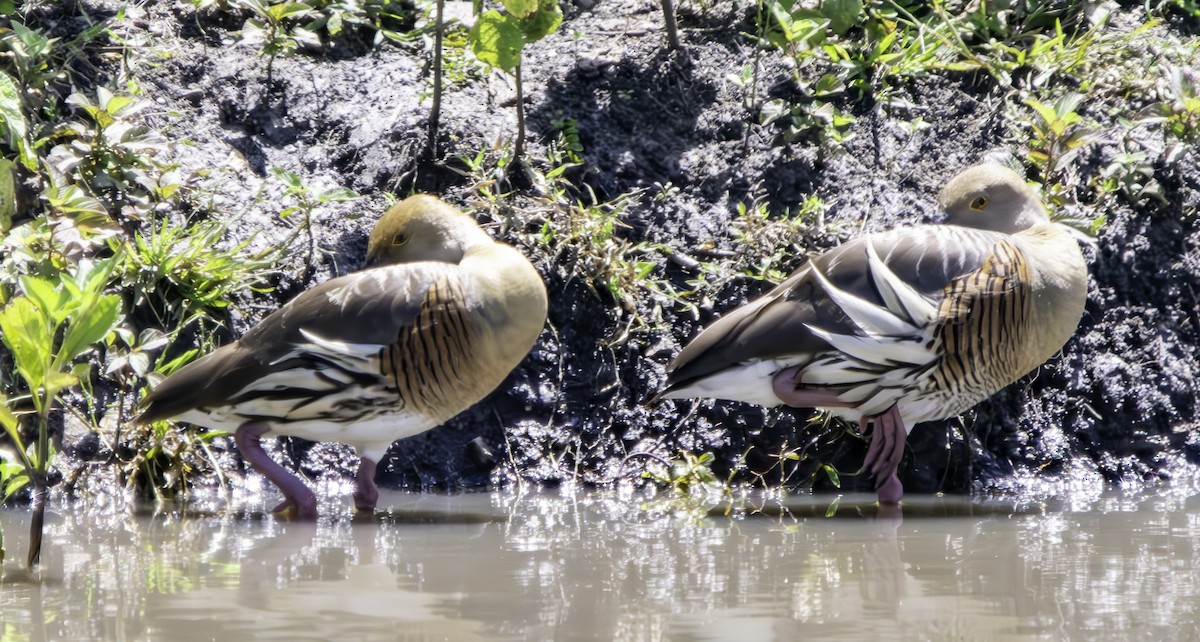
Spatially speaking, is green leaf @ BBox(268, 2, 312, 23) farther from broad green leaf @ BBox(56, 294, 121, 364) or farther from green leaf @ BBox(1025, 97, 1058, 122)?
green leaf @ BBox(1025, 97, 1058, 122)

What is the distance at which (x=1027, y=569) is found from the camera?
4406 mm

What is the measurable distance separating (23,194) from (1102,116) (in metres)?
5.44

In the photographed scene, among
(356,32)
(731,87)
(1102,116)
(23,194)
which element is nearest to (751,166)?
(731,87)

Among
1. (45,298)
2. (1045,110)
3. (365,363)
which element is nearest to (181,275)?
(365,363)

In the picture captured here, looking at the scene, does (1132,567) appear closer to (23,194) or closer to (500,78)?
(500,78)

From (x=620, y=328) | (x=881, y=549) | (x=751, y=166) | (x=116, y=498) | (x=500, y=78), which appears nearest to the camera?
(x=881, y=549)

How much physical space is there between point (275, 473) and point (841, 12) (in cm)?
399

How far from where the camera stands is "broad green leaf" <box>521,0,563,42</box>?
666cm

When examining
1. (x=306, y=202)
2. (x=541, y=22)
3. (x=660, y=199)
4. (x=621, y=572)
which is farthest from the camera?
(x=660, y=199)

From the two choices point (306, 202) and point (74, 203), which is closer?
point (74, 203)

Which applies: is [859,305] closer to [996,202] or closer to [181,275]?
[996,202]

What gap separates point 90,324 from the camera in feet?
13.8

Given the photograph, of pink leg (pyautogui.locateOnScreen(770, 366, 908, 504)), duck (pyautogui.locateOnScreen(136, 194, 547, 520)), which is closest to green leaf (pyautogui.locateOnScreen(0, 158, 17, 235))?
duck (pyautogui.locateOnScreen(136, 194, 547, 520))

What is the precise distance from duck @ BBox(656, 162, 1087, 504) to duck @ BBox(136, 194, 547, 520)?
2.62 ft
